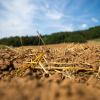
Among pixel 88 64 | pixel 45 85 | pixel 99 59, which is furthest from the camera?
pixel 99 59

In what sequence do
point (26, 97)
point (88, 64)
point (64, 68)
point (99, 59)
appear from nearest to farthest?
point (26, 97)
point (64, 68)
point (88, 64)
point (99, 59)

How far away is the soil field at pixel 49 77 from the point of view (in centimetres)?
139

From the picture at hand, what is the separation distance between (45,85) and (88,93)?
24 cm

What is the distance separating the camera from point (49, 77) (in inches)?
121

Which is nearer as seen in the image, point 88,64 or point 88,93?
point 88,93

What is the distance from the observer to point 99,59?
184 inches

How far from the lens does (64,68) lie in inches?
147

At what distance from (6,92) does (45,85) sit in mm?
212

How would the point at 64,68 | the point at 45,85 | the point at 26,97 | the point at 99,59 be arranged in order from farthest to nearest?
1. the point at 99,59
2. the point at 64,68
3. the point at 45,85
4. the point at 26,97

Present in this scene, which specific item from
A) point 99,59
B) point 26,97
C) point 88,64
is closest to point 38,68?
point 88,64

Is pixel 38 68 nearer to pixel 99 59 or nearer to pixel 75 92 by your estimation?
pixel 99 59

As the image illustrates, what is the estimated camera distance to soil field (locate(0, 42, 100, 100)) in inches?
54.6

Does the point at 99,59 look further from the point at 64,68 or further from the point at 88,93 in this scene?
the point at 88,93

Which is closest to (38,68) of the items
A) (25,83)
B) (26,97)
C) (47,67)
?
(47,67)
